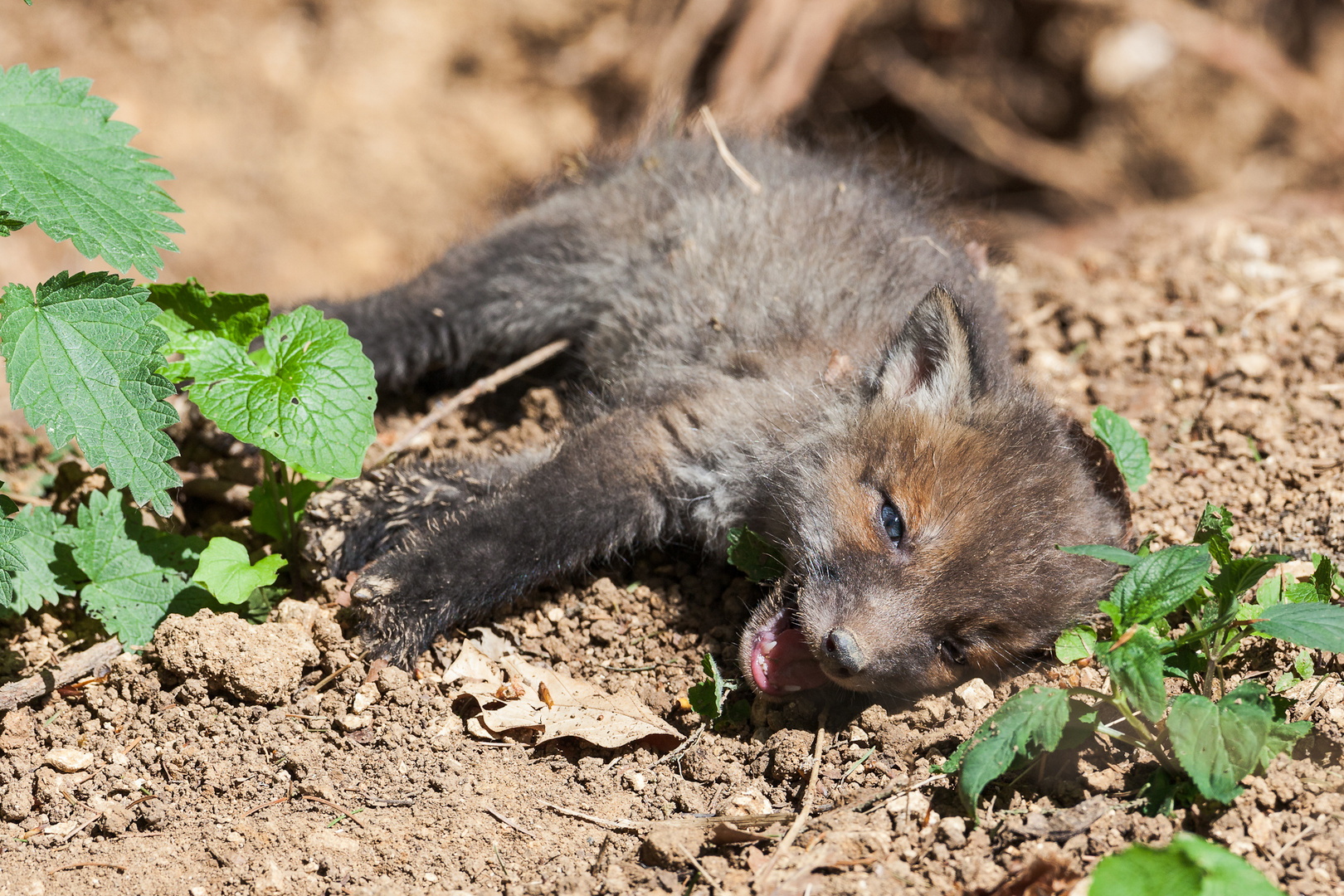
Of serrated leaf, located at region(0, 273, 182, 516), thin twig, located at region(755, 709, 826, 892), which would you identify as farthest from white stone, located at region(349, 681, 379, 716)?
thin twig, located at region(755, 709, 826, 892)

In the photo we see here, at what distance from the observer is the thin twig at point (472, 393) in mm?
3833

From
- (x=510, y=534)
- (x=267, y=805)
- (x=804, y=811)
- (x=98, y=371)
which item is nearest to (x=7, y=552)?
(x=98, y=371)

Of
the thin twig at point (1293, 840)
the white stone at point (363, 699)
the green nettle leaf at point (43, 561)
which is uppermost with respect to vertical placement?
the green nettle leaf at point (43, 561)

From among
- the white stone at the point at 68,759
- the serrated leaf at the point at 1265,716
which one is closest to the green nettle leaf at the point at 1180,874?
the serrated leaf at the point at 1265,716

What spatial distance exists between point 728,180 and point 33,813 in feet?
10.5

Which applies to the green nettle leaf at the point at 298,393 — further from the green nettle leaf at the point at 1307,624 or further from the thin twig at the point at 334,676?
the green nettle leaf at the point at 1307,624

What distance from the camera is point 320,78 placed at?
6508 mm

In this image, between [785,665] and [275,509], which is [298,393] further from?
[785,665]

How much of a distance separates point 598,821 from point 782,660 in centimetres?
77

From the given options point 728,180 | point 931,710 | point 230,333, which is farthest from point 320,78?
point 931,710

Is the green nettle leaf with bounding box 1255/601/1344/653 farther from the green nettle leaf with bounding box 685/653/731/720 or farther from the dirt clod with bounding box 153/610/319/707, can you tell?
the dirt clod with bounding box 153/610/319/707

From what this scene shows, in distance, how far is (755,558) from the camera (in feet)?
10.5

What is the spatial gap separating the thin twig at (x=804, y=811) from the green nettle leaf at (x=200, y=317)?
1.90 metres

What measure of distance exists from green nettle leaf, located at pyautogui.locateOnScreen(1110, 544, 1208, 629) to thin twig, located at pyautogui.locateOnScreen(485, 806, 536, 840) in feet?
4.75
